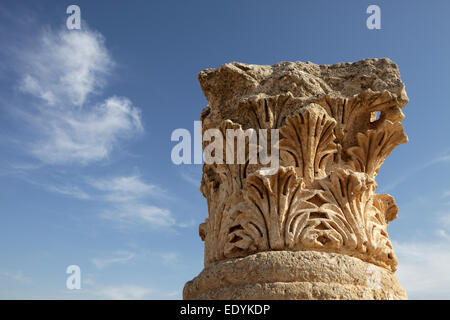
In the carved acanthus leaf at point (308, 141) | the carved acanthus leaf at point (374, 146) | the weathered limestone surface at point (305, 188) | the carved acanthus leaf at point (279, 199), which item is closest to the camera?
the weathered limestone surface at point (305, 188)

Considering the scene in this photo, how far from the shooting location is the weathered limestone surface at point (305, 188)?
15.9ft

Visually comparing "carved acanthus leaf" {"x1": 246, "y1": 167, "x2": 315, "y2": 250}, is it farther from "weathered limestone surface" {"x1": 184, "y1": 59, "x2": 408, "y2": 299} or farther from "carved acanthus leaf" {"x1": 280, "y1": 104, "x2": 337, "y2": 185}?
"carved acanthus leaf" {"x1": 280, "y1": 104, "x2": 337, "y2": 185}

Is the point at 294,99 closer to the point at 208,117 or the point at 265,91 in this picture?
the point at 265,91

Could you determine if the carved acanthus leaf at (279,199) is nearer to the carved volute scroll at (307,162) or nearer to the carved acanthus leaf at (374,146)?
the carved volute scroll at (307,162)

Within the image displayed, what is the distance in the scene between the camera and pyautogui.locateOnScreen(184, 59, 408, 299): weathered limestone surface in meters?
4.85

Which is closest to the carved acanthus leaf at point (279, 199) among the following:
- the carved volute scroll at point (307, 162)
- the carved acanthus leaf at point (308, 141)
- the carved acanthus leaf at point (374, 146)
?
the carved volute scroll at point (307, 162)

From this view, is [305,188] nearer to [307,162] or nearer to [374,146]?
[307,162]

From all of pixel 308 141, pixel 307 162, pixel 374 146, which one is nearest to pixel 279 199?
pixel 307 162

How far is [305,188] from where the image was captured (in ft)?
18.2

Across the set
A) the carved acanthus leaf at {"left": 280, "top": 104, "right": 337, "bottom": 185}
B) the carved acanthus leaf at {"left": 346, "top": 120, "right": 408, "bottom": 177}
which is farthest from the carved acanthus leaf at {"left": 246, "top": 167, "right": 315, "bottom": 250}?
the carved acanthus leaf at {"left": 346, "top": 120, "right": 408, "bottom": 177}

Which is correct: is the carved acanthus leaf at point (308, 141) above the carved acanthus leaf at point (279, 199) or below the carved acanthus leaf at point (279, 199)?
above

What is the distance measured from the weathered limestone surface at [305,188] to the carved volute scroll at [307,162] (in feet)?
0.05
